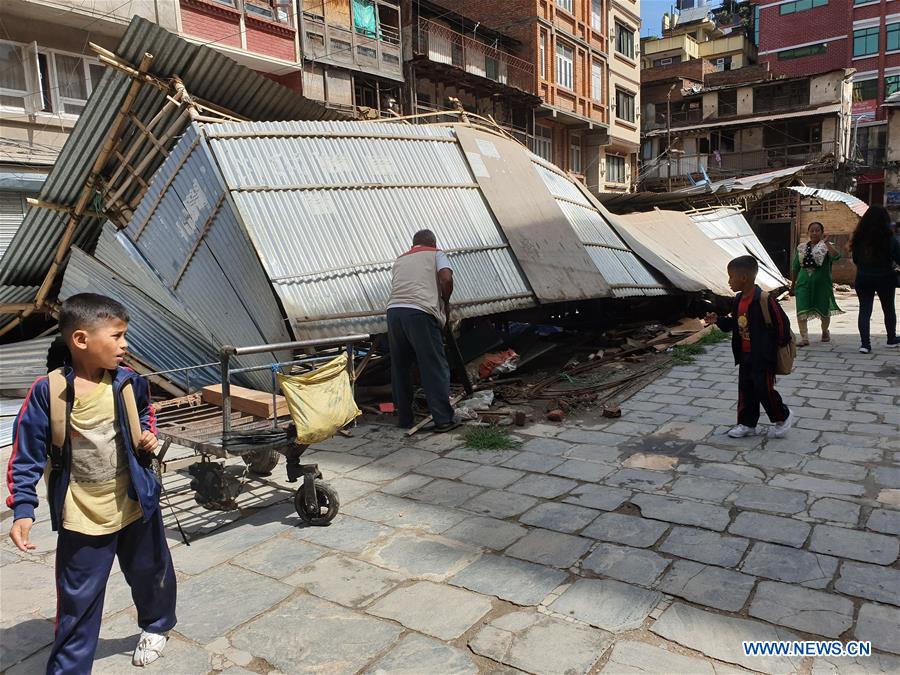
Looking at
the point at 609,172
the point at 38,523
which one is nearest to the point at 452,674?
the point at 38,523

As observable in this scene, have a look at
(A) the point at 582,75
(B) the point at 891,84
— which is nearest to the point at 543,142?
(A) the point at 582,75

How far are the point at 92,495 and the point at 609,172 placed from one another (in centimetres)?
3330

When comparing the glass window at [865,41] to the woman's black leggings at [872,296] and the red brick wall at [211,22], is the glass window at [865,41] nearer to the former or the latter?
the woman's black leggings at [872,296]

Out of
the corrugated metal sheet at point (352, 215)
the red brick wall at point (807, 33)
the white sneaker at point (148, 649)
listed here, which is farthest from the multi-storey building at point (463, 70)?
the red brick wall at point (807, 33)

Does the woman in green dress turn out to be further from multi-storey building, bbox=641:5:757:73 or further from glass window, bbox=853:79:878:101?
multi-storey building, bbox=641:5:757:73

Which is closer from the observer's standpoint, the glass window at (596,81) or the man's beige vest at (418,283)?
the man's beige vest at (418,283)

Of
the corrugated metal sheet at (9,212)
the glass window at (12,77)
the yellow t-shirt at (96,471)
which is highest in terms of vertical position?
the glass window at (12,77)

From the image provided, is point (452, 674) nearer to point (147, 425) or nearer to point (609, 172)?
point (147, 425)

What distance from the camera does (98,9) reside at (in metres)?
13.0

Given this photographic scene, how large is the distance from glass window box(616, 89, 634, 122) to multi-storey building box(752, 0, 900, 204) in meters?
12.5

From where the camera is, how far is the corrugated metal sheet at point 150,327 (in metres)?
7.29

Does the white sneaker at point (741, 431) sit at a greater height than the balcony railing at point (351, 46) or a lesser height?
lesser

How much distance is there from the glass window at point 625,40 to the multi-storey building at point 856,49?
44.4ft

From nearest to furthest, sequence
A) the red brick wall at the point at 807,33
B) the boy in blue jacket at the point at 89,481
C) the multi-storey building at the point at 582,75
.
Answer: the boy in blue jacket at the point at 89,481 → the multi-storey building at the point at 582,75 → the red brick wall at the point at 807,33
